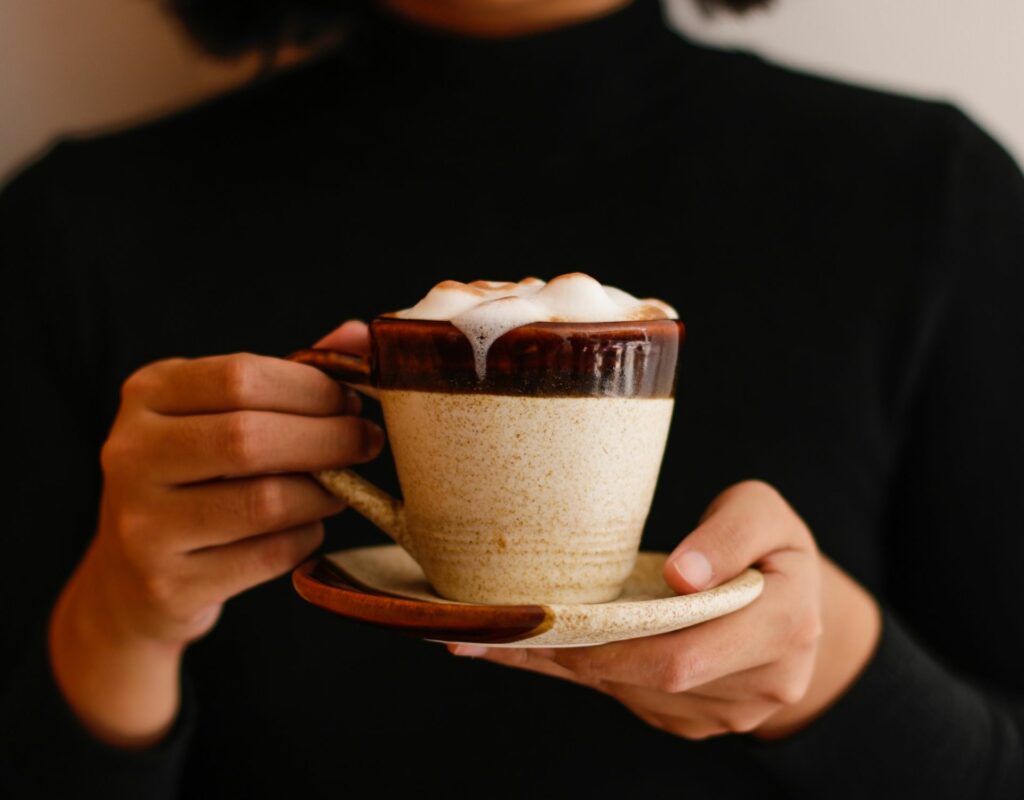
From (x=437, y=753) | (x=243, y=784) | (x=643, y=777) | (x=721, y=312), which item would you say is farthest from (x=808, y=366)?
(x=243, y=784)

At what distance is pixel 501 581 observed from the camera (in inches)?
23.9

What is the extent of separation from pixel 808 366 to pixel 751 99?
0.33 m

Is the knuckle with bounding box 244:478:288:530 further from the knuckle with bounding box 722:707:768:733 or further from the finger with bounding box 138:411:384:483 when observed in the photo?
the knuckle with bounding box 722:707:768:733

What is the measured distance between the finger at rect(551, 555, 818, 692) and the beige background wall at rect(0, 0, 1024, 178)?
2.89ft

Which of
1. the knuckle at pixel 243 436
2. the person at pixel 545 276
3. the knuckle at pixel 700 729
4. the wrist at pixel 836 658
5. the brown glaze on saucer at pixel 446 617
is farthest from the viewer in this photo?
the person at pixel 545 276

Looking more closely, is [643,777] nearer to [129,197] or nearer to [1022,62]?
[129,197]

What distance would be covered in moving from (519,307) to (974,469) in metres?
0.73

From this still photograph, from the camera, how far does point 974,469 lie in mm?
1068

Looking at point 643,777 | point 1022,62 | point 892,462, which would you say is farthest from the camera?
point 1022,62

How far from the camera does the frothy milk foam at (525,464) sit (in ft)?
1.87

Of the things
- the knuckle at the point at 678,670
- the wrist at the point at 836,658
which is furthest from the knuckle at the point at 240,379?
the wrist at the point at 836,658

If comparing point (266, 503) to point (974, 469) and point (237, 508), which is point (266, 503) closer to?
point (237, 508)

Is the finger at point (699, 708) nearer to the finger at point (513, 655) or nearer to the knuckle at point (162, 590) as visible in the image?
the finger at point (513, 655)

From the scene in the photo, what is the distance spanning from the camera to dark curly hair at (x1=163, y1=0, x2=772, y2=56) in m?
1.28
